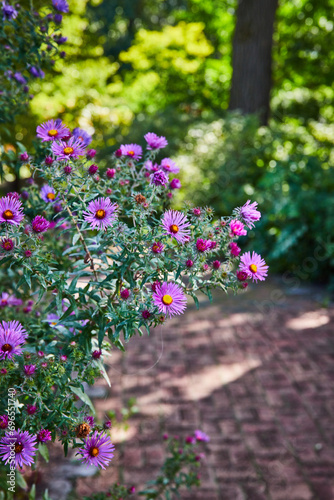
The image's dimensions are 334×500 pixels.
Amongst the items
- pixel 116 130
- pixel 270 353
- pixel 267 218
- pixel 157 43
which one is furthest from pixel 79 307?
pixel 157 43

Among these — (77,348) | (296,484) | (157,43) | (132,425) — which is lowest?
(296,484)

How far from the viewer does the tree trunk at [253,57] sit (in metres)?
7.08

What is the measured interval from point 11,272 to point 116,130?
19.6ft

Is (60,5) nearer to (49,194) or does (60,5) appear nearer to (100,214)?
(49,194)

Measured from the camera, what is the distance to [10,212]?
1128 mm

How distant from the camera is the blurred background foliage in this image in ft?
17.2

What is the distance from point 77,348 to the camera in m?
1.35

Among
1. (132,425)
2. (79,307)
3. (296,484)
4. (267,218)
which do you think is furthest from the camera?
(267,218)

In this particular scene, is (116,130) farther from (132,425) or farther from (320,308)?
(132,425)

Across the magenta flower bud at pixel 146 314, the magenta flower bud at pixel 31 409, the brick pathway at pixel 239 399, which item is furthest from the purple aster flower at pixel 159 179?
the brick pathway at pixel 239 399

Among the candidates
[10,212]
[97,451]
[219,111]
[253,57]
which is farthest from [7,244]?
[219,111]

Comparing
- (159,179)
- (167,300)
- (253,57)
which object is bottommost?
(167,300)

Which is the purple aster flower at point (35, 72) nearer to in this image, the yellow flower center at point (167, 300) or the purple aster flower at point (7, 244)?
the purple aster flower at point (7, 244)

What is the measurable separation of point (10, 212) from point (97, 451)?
61 cm
